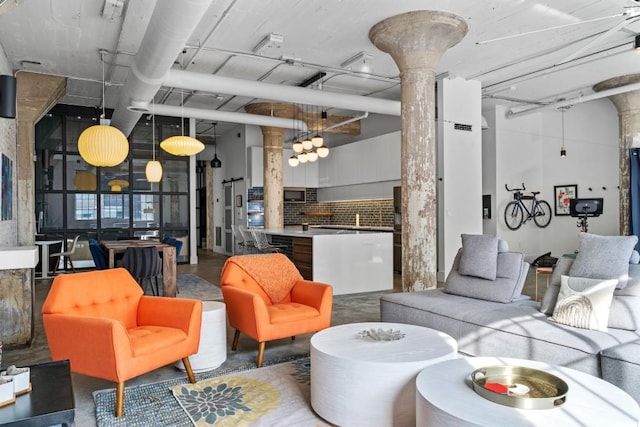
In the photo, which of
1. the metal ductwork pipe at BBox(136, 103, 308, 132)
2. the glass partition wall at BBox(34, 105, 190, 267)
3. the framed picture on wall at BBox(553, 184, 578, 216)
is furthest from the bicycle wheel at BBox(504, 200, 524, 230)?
the glass partition wall at BBox(34, 105, 190, 267)

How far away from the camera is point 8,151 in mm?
6055

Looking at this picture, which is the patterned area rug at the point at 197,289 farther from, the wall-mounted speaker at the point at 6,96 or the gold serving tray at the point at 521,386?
the gold serving tray at the point at 521,386

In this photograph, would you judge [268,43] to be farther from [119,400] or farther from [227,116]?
[119,400]

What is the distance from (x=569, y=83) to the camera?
29.0 feet

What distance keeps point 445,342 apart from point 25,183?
6656mm

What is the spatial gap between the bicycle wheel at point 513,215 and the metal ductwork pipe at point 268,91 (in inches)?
158

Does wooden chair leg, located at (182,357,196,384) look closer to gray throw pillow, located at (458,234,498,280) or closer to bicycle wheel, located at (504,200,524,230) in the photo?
gray throw pillow, located at (458,234,498,280)

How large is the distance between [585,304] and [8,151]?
678cm

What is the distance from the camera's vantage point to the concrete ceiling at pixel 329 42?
18.0ft

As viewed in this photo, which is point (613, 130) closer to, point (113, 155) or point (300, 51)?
point (300, 51)

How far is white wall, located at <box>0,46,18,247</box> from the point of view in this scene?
5.65m

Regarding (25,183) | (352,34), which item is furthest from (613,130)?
(25,183)

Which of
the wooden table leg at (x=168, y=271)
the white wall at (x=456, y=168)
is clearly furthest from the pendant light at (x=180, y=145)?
the white wall at (x=456, y=168)

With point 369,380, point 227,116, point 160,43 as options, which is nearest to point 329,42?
Result: point 160,43
